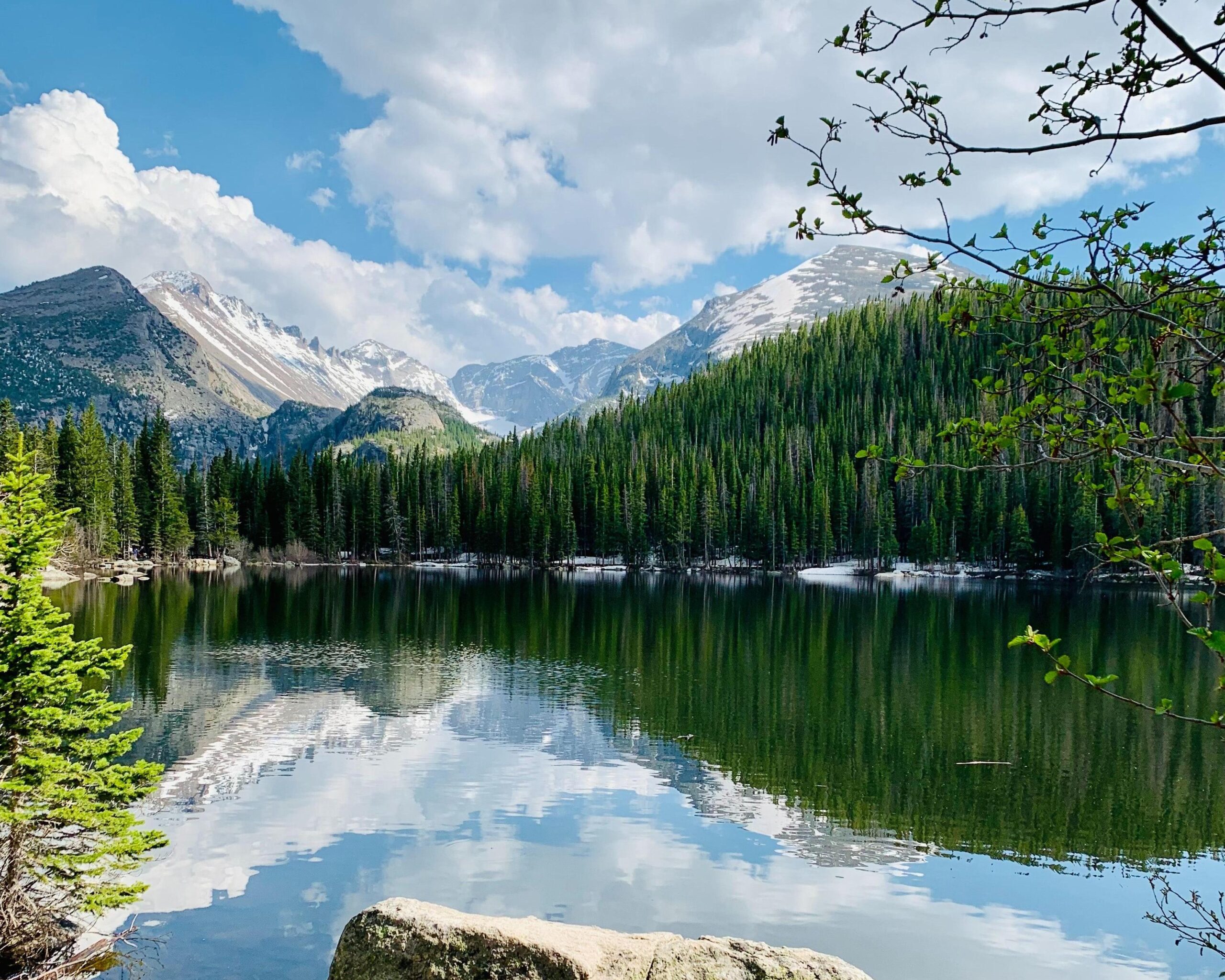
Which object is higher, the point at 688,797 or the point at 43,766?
the point at 43,766

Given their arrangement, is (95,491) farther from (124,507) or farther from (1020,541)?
(1020,541)

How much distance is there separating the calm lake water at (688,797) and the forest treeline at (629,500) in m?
65.5

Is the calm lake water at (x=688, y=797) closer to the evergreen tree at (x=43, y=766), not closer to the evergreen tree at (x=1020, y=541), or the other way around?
the evergreen tree at (x=43, y=766)

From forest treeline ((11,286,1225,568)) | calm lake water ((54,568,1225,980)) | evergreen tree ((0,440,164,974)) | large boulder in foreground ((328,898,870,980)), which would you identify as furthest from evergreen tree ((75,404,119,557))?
large boulder in foreground ((328,898,870,980))

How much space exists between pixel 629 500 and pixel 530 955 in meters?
114

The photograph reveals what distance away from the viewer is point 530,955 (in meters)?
6.94

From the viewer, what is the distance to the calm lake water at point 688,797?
42.8 feet

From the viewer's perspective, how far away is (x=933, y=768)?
829 inches

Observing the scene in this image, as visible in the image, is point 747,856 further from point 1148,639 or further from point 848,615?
point 848,615

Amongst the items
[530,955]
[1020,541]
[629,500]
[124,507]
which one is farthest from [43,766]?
[1020,541]

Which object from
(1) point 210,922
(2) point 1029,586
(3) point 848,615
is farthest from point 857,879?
(2) point 1029,586

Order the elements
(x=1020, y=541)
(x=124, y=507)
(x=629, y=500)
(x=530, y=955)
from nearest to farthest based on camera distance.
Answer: (x=530, y=955) → (x=124, y=507) → (x=1020, y=541) → (x=629, y=500)

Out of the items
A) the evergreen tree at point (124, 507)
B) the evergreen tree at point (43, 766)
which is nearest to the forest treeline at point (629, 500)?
the evergreen tree at point (124, 507)

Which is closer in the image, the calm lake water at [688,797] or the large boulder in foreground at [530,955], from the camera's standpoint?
the large boulder in foreground at [530,955]
